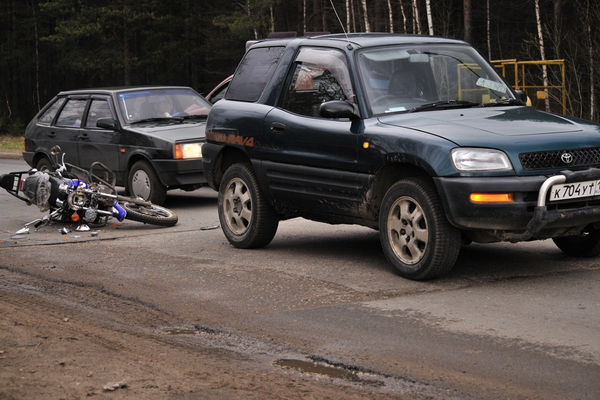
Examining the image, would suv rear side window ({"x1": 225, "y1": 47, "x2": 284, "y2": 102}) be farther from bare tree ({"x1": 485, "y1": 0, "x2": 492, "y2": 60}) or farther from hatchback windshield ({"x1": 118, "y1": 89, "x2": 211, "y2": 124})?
bare tree ({"x1": 485, "y1": 0, "x2": 492, "y2": 60})

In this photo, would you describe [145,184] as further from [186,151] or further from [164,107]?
[164,107]

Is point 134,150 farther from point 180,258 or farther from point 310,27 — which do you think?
point 310,27

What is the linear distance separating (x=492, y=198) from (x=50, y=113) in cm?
1014

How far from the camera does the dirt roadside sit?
456 cm

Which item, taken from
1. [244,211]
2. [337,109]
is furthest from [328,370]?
[244,211]

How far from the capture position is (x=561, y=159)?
696cm

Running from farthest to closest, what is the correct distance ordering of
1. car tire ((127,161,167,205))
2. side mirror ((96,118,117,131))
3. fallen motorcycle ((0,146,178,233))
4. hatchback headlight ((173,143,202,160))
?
side mirror ((96,118,117,131)) → car tire ((127,161,167,205)) → hatchback headlight ((173,143,202,160)) → fallen motorcycle ((0,146,178,233))

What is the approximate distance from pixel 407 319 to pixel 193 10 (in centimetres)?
4368

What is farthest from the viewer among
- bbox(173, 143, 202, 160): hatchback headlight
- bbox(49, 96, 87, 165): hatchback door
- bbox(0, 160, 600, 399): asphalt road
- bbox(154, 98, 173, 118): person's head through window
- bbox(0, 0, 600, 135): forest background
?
bbox(0, 0, 600, 135): forest background

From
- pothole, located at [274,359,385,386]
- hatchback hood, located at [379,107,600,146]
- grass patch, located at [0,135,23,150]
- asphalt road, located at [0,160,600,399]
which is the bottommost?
grass patch, located at [0,135,23,150]

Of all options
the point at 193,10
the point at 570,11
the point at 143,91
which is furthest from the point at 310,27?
the point at 143,91

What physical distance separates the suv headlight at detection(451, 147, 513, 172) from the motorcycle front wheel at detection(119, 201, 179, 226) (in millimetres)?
4897

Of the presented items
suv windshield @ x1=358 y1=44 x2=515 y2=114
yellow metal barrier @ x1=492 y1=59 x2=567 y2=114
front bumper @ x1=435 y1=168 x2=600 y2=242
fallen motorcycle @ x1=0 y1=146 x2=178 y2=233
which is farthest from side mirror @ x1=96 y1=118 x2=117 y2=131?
yellow metal barrier @ x1=492 y1=59 x2=567 y2=114

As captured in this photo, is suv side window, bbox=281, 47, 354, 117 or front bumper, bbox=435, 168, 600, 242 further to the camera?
suv side window, bbox=281, 47, 354, 117
